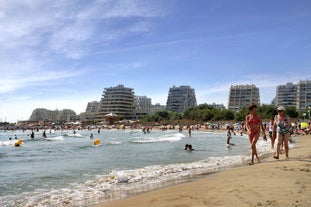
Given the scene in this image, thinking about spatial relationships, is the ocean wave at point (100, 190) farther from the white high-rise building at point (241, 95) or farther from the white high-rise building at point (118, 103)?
the white high-rise building at point (241, 95)

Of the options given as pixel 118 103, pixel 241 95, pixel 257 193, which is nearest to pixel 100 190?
pixel 257 193

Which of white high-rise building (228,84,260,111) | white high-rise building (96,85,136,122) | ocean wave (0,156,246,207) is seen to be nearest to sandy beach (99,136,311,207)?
ocean wave (0,156,246,207)

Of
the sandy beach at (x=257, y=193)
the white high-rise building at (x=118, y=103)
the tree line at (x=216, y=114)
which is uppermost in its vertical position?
the white high-rise building at (x=118, y=103)

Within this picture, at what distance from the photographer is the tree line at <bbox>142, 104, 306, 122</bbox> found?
93188 mm

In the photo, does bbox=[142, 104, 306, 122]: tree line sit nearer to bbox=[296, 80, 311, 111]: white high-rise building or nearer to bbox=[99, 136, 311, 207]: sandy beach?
bbox=[296, 80, 311, 111]: white high-rise building

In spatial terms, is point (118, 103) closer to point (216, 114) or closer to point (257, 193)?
point (216, 114)

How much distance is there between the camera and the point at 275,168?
7672mm

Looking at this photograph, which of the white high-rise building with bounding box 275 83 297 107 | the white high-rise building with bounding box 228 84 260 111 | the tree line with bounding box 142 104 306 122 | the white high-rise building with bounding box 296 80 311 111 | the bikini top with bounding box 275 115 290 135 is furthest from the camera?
the white high-rise building with bounding box 228 84 260 111

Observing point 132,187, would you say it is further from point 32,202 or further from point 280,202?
point 280,202

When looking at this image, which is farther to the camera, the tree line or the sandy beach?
the tree line

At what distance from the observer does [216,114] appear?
113 meters

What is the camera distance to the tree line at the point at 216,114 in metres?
93.2

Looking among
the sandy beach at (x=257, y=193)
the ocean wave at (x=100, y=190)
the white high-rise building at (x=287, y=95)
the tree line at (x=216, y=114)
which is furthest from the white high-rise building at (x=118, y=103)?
the sandy beach at (x=257, y=193)

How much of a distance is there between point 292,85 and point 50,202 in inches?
7750
